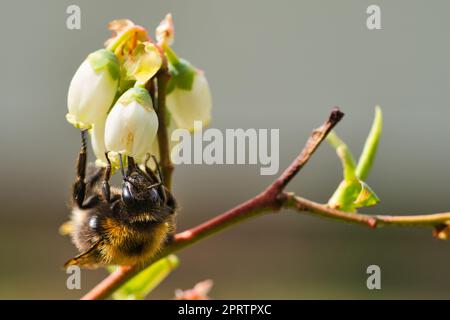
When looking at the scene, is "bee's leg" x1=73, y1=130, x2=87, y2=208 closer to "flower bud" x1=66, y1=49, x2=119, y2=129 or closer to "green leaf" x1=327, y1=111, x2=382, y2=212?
"flower bud" x1=66, y1=49, x2=119, y2=129

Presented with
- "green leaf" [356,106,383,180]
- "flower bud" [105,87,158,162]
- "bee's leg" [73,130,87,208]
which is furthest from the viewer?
"green leaf" [356,106,383,180]

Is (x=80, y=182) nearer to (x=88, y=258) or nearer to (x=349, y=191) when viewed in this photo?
(x=88, y=258)

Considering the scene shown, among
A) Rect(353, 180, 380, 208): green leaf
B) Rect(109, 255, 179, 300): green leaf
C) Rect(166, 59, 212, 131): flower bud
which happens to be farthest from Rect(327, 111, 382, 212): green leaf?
Rect(109, 255, 179, 300): green leaf

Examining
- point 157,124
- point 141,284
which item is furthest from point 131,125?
point 141,284

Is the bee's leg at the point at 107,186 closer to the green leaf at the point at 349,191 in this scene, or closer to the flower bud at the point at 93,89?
the flower bud at the point at 93,89

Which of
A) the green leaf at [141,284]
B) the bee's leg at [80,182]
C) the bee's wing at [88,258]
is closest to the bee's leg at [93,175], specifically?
the bee's leg at [80,182]
